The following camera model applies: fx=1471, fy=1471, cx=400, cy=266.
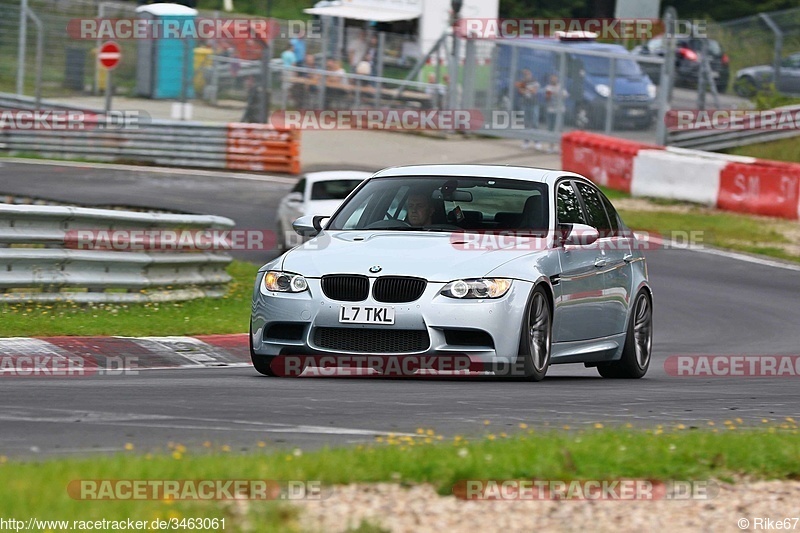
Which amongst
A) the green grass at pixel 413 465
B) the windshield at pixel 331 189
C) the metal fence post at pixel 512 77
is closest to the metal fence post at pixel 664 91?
→ the metal fence post at pixel 512 77

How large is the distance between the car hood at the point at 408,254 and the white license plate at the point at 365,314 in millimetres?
223

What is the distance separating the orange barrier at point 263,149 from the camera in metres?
31.8

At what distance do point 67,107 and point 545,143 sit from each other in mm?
11246

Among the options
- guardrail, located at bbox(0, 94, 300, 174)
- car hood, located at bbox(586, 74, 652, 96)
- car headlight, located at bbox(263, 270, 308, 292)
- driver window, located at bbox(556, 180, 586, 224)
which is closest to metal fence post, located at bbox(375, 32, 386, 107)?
guardrail, located at bbox(0, 94, 300, 174)

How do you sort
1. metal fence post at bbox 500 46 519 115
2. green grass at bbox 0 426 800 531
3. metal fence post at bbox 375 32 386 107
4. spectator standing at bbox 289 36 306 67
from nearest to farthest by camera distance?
green grass at bbox 0 426 800 531 → metal fence post at bbox 500 46 519 115 → spectator standing at bbox 289 36 306 67 → metal fence post at bbox 375 32 386 107

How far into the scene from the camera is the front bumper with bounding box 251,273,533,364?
29.1 ft

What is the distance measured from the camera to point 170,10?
35.5m

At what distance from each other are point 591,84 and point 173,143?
955 cm

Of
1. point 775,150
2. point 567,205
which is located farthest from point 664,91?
point 567,205

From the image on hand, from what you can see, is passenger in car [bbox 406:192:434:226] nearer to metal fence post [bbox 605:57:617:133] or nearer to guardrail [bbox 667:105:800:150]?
guardrail [bbox 667:105:800:150]

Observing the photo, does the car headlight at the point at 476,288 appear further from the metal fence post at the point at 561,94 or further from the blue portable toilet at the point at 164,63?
the blue portable toilet at the point at 164,63

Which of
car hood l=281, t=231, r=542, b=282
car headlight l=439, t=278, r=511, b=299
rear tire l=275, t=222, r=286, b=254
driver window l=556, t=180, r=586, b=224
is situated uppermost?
driver window l=556, t=180, r=586, b=224

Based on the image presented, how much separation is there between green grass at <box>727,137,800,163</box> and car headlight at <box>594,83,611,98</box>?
3428mm

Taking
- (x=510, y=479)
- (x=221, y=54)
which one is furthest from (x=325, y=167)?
(x=510, y=479)
